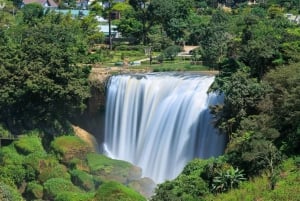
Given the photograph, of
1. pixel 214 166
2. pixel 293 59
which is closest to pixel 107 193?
pixel 214 166

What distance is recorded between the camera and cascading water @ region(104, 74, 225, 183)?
34.8 m

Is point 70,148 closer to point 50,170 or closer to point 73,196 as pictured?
point 50,170

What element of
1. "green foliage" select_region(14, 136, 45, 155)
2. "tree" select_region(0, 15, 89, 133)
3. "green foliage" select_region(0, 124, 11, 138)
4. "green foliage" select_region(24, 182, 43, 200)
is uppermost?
"tree" select_region(0, 15, 89, 133)

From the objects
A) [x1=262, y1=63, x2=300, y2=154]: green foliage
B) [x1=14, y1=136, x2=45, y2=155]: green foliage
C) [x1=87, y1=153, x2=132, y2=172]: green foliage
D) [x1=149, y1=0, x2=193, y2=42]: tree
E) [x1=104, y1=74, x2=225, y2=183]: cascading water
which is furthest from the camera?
[x1=149, y1=0, x2=193, y2=42]: tree

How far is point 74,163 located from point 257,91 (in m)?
12.0

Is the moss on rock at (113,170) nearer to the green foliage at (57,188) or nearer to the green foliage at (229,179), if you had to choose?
the green foliage at (57,188)

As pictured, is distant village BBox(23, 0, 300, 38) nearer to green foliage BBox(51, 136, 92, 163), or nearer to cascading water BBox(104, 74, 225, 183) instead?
cascading water BBox(104, 74, 225, 183)

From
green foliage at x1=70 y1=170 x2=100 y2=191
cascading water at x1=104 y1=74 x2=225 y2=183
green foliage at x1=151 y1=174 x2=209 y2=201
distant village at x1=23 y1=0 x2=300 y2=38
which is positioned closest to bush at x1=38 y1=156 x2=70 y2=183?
green foliage at x1=70 y1=170 x2=100 y2=191

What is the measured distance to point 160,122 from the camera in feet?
122

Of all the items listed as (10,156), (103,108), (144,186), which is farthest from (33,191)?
(103,108)

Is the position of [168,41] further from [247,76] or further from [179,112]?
[247,76]

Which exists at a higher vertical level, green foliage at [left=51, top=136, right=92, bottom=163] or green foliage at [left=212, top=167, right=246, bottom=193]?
green foliage at [left=212, top=167, right=246, bottom=193]

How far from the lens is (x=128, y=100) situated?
40031 mm

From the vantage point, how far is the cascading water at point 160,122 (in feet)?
114
